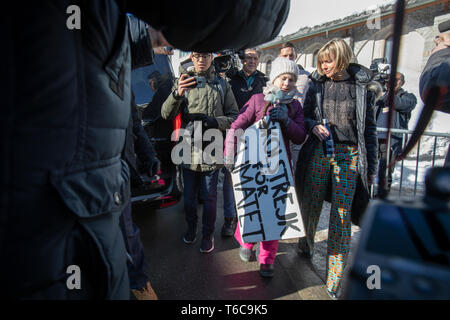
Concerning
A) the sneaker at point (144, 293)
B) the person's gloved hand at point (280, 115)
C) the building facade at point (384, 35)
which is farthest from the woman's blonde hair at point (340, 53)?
the building facade at point (384, 35)

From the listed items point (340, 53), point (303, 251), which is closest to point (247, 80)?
point (340, 53)

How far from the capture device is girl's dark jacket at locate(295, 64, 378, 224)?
2131 mm

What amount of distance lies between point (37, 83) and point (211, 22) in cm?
44

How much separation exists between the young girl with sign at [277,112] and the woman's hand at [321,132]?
12 cm

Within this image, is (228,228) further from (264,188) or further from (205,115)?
(205,115)

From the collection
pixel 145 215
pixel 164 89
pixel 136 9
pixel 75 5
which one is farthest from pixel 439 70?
pixel 145 215

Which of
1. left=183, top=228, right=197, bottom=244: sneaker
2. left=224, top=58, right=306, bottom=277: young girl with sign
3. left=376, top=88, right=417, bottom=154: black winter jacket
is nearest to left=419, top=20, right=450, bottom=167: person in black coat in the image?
left=224, top=58, right=306, bottom=277: young girl with sign

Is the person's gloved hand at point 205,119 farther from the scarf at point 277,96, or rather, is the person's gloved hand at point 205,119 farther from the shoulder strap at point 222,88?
the scarf at point 277,96

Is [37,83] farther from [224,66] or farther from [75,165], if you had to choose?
[224,66]

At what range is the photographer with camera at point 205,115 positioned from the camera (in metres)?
2.62

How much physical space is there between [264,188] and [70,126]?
175cm

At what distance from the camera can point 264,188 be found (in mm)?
2229

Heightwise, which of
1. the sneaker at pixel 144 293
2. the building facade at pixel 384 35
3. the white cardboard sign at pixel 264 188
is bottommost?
the sneaker at pixel 144 293

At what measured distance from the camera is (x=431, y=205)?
403 millimetres
